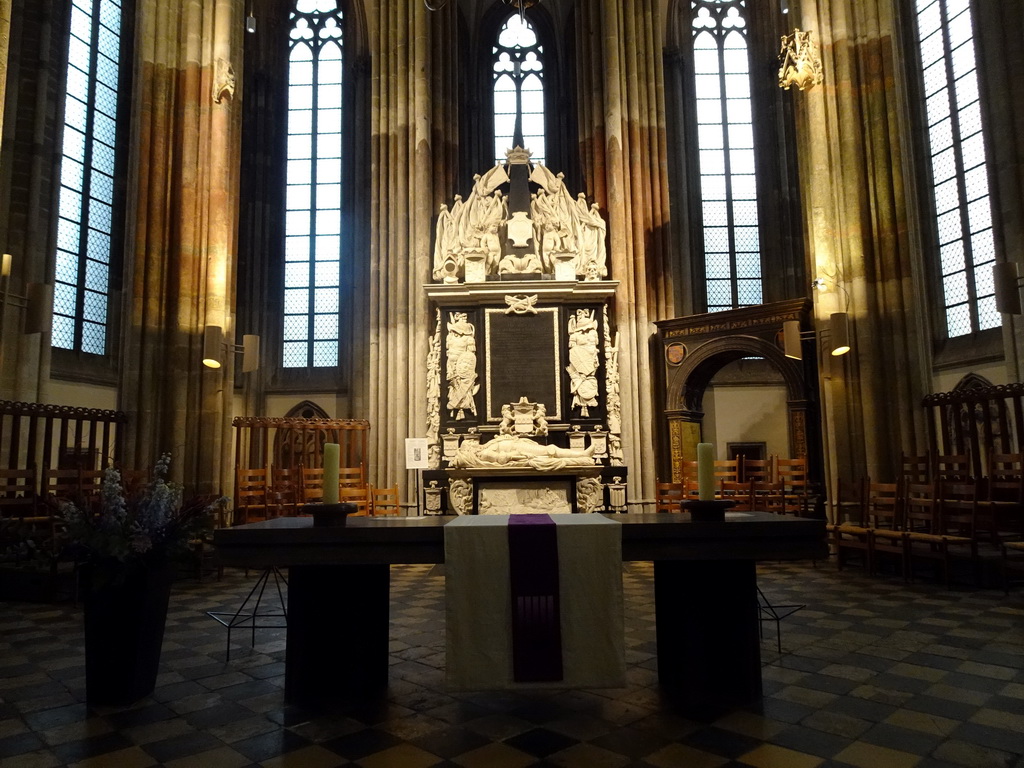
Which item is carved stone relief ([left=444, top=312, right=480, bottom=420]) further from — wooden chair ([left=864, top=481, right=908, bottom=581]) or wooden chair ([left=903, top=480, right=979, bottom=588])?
wooden chair ([left=903, top=480, right=979, bottom=588])

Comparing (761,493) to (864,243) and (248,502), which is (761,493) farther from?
(248,502)

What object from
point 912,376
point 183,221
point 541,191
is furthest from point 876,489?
point 183,221

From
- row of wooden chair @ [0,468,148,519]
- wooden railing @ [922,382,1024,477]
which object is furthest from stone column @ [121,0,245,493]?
wooden railing @ [922,382,1024,477]

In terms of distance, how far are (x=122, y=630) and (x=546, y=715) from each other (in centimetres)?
221

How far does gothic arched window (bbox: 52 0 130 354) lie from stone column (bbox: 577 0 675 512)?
9962mm

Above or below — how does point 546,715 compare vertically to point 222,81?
below

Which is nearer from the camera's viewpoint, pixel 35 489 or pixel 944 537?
pixel 944 537

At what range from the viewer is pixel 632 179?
13.4m

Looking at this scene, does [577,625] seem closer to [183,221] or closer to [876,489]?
[876,489]

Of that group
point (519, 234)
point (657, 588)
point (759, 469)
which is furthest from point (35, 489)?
point (759, 469)

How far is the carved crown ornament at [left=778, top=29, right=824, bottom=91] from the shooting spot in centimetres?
1088

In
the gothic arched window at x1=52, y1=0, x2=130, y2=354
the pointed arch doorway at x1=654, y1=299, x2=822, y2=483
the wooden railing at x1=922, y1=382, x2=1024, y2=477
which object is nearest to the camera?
the wooden railing at x1=922, y1=382, x2=1024, y2=477

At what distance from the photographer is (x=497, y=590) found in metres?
3.28

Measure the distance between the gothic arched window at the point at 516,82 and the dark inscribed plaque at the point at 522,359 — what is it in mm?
8410
